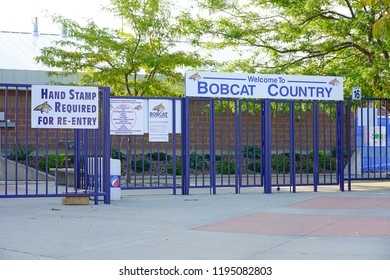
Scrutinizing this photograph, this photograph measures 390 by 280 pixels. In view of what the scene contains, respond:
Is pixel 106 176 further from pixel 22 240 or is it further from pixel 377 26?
pixel 377 26

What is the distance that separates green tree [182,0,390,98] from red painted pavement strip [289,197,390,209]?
589 cm

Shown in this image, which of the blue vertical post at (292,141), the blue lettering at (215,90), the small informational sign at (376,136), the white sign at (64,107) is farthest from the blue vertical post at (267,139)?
the white sign at (64,107)

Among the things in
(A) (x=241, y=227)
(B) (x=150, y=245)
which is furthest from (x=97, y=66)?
(B) (x=150, y=245)

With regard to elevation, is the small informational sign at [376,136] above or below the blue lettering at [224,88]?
below

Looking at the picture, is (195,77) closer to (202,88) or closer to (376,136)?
(202,88)

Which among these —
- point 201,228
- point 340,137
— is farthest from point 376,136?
point 201,228

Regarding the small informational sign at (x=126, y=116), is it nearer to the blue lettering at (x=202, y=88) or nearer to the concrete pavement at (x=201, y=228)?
the blue lettering at (x=202, y=88)

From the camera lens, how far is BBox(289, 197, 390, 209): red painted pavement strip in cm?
1535

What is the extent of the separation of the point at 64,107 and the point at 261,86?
214 inches

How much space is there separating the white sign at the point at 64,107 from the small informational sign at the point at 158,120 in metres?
2.48

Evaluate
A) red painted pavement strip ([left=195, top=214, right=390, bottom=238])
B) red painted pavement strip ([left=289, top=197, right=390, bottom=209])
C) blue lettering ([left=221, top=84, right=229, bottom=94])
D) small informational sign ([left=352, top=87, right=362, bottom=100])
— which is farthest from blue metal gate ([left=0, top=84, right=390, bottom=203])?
red painted pavement strip ([left=195, top=214, right=390, bottom=238])

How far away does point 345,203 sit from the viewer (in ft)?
53.0

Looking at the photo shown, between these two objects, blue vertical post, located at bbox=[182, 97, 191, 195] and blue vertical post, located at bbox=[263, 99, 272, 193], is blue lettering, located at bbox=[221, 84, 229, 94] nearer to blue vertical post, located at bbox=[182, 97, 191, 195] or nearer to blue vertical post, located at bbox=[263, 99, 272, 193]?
blue vertical post, located at bbox=[182, 97, 191, 195]

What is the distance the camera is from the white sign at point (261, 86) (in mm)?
18188
